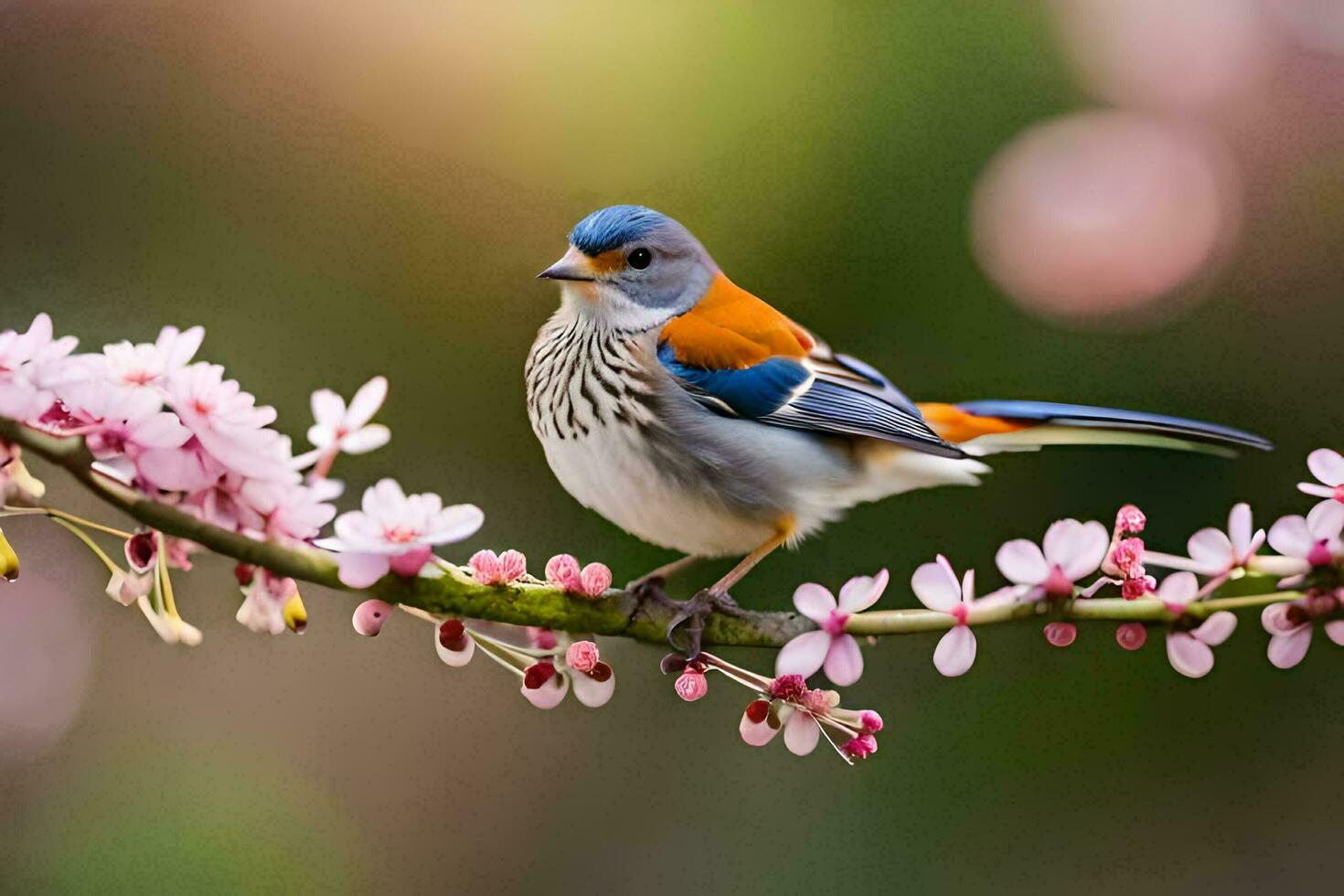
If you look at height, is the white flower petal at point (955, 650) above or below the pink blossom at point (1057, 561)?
below

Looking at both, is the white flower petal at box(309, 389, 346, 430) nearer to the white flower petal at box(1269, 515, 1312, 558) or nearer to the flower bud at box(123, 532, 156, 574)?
the flower bud at box(123, 532, 156, 574)

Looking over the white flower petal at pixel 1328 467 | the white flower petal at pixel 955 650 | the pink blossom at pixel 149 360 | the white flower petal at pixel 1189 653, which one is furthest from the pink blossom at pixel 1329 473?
the pink blossom at pixel 149 360

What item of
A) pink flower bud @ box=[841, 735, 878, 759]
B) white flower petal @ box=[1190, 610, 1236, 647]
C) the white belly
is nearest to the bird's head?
the white belly

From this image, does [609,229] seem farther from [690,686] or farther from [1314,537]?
[1314,537]

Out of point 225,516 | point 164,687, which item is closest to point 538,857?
point 164,687

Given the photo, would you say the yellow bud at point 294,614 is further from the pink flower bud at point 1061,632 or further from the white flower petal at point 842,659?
the pink flower bud at point 1061,632

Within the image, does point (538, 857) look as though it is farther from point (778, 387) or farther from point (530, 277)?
point (778, 387)
